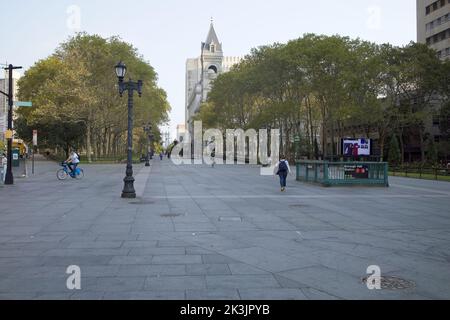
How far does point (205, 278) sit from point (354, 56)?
139ft

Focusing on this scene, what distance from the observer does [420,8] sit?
80.1m

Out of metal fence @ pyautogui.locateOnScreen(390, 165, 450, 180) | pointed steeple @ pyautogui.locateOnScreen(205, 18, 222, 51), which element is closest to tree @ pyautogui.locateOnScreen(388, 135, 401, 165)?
metal fence @ pyautogui.locateOnScreen(390, 165, 450, 180)

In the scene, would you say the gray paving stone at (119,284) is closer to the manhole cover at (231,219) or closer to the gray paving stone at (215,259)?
the gray paving stone at (215,259)

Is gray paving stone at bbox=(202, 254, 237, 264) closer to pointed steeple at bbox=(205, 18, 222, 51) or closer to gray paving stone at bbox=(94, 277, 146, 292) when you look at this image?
gray paving stone at bbox=(94, 277, 146, 292)

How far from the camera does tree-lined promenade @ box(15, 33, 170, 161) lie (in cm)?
5025

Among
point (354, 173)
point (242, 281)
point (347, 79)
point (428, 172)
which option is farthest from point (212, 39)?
point (242, 281)

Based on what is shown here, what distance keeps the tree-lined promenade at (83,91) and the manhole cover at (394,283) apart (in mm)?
46932

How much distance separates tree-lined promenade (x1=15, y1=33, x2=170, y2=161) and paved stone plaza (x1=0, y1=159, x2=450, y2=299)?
124ft

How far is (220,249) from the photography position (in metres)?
8.12

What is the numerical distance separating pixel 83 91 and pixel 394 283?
4824 cm

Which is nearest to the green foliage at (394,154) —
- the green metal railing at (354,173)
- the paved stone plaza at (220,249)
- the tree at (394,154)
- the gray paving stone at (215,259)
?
the tree at (394,154)

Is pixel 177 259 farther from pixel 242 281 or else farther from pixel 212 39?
pixel 212 39

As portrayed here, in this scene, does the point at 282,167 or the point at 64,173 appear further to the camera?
the point at 64,173
